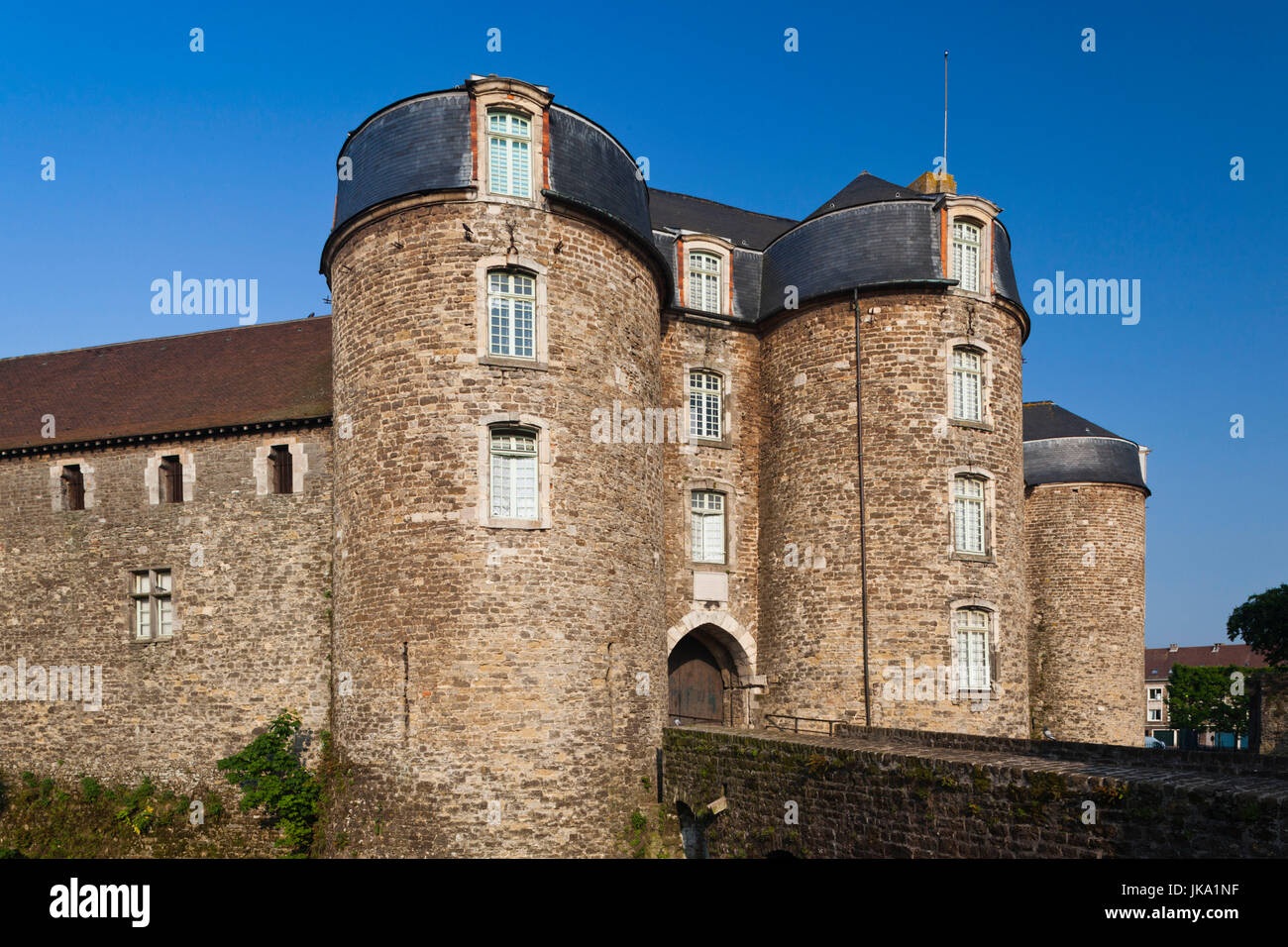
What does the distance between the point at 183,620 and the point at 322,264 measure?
6.77 meters

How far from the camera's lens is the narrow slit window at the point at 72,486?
19.6 metres

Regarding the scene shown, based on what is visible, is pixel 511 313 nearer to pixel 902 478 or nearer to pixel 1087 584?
pixel 902 478

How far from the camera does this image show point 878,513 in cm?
1823

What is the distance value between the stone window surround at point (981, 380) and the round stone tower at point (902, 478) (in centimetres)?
3

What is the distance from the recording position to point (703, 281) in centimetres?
2011

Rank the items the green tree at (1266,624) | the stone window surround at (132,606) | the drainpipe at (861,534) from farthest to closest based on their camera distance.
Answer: the green tree at (1266,624) < the stone window surround at (132,606) < the drainpipe at (861,534)

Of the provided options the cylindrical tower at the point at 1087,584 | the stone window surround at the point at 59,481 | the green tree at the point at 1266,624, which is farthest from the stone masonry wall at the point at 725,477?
the green tree at the point at 1266,624

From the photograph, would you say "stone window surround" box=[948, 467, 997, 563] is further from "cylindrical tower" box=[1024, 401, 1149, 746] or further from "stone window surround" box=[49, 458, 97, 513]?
"stone window surround" box=[49, 458, 97, 513]

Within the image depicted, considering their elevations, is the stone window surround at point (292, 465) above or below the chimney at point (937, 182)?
below

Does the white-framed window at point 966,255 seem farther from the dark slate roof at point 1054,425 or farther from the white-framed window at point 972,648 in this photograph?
the dark slate roof at point 1054,425

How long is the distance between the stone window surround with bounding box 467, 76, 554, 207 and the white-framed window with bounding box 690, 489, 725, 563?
6.71 m

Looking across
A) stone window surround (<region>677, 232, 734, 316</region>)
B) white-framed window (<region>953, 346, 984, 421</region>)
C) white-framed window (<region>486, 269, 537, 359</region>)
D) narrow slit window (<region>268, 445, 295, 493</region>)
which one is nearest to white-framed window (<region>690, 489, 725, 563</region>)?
stone window surround (<region>677, 232, 734, 316</region>)

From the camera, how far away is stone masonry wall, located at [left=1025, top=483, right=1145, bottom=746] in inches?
1009
